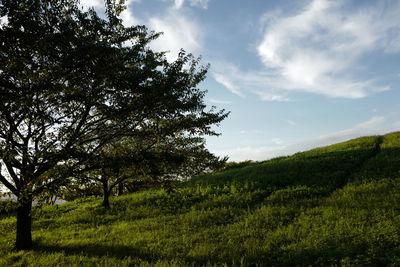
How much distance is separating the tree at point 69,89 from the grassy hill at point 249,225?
2.57m

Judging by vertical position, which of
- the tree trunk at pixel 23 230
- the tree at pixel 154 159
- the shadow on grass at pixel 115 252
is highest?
the tree at pixel 154 159

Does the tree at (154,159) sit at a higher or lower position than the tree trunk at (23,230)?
higher

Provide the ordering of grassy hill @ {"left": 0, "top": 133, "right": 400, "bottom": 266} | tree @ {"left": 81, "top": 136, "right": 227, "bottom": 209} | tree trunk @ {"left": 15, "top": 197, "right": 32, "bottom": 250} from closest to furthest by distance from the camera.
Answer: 1. grassy hill @ {"left": 0, "top": 133, "right": 400, "bottom": 266}
2. tree @ {"left": 81, "top": 136, "right": 227, "bottom": 209}
3. tree trunk @ {"left": 15, "top": 197, "right": 32, "bottom": 250}

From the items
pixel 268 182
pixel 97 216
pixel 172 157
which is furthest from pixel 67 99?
pixel 268 182

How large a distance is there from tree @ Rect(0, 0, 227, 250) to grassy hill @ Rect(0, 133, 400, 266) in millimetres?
2568

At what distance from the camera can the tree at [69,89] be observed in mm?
8664

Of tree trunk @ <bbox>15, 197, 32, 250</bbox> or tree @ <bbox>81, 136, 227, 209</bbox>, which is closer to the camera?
tree @ <bbox>81, 136, 227, 209</bbox>

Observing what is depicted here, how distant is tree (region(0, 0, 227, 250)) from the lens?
8.66m

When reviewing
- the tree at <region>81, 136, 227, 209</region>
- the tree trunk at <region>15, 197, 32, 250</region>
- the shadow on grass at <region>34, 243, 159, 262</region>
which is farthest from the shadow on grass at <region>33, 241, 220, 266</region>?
the tree at <region>81, 136, 227, 209</region>

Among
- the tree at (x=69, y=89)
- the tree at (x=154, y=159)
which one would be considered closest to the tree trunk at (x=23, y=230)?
the tree at (x=69, y=89)

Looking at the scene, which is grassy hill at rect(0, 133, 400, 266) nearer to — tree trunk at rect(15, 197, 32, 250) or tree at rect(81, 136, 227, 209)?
tree trunk at rect(15, 197, 32, 250)

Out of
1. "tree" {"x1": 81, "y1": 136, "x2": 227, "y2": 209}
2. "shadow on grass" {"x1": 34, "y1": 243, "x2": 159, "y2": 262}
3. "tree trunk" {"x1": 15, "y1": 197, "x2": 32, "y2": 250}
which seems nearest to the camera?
"shadow on grass" {"x1": 34, "y1": 243, "x2": 159, "y2": 262}

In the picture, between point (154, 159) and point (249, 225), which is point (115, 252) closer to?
point (154, 159)

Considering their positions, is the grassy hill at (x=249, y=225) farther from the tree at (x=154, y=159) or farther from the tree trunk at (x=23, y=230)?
the tree at (x=154, y=159)
